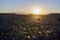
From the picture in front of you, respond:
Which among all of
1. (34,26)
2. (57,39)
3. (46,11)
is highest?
(46,11)

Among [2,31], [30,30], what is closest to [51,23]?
[30,30]

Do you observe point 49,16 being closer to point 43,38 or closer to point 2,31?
point 43,38

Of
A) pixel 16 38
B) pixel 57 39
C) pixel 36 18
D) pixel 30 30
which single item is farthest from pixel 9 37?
pixel 57 39

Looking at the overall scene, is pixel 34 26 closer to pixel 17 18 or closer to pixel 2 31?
pixel 17 18

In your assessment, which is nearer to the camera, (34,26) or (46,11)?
(34,26)

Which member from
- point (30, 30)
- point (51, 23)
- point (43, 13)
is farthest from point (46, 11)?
point (30, 30)

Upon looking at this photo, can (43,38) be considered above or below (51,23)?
below

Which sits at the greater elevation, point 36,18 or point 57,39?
point 36,18

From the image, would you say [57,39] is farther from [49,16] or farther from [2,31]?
[2,31]
